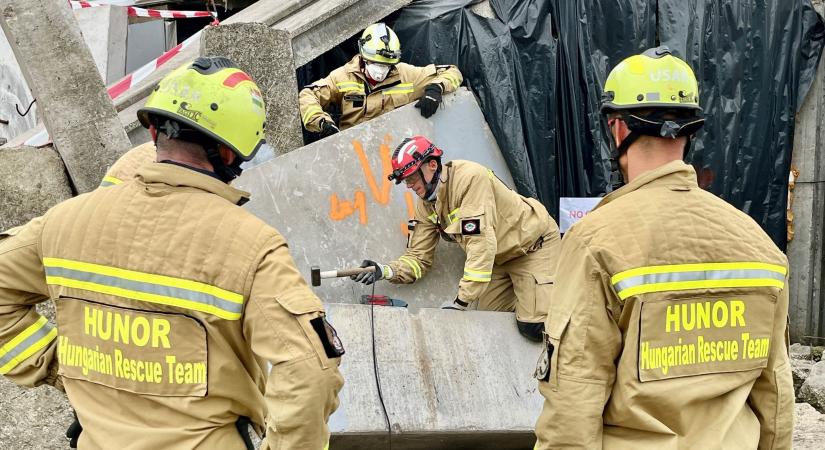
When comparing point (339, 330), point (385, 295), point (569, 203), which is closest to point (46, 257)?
point (339, 330)

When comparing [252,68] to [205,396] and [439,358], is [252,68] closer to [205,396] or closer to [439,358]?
[439,358]

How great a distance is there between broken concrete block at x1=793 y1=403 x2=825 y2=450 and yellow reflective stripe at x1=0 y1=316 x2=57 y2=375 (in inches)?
162

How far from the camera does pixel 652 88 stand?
7.73ft

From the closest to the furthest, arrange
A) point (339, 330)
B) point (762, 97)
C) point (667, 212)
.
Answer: point (667, 212) → point (339, 330) → point (762, 97)

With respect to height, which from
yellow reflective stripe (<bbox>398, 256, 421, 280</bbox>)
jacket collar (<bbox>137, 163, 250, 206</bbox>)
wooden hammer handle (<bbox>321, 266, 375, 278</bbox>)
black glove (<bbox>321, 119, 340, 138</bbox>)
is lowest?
yellow reflective stripe (<bbox>398, 256, 421, 280</bbox>)

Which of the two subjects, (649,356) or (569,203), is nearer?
(649,356)

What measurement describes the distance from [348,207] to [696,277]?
447 centimetres

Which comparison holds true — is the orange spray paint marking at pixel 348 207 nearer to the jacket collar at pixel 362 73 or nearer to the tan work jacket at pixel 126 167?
the jacket collar at pixel 362 73

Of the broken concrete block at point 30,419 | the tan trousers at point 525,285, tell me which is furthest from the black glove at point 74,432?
the tan trousers at point 525,285

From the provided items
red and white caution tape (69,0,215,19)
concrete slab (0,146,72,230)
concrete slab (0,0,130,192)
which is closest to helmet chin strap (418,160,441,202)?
concrete slab (0,0,130,192)

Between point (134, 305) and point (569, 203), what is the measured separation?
18.9ft

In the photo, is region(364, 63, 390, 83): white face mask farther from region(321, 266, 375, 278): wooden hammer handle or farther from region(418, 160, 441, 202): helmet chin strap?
region(321, 266, 375, 278): wooden hammer handle

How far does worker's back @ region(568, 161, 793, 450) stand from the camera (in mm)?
2199

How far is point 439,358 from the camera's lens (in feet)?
17.0
